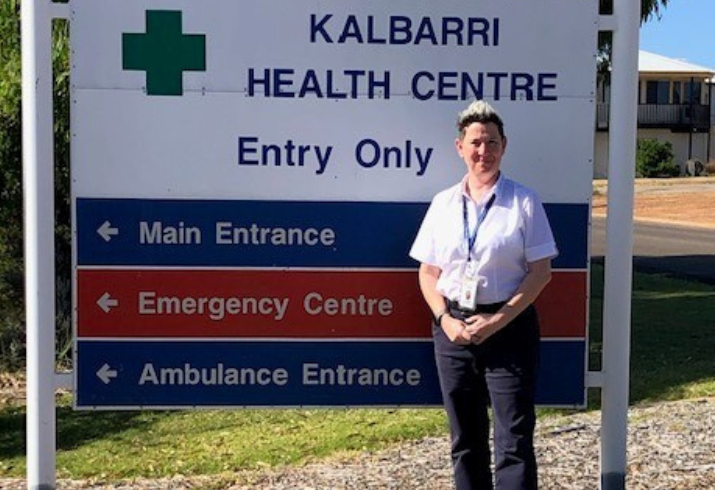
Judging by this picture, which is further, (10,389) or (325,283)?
(10,389)

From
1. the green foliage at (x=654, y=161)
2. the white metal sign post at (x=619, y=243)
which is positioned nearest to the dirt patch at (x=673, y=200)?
the green foliage at (x=654, y=161)

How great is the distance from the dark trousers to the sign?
48cm

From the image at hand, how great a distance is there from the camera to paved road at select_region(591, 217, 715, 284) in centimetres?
2043

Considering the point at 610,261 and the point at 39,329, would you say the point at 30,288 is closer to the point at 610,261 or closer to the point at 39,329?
the point at 39,329

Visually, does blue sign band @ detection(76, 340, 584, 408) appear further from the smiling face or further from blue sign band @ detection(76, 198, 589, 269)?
the smiling face

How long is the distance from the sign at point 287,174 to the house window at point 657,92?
179 ft

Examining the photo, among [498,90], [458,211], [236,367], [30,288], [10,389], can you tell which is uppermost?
[498,90]

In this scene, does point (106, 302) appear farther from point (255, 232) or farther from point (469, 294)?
point (469, 294)

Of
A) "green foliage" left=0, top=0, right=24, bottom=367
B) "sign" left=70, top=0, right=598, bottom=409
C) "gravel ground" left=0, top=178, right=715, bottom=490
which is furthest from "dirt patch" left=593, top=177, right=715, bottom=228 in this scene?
"sign" left=70, top=0, right=598, bottom=409

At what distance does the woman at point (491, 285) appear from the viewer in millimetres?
4633

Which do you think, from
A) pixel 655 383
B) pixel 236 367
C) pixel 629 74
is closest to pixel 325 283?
pixel 236 367

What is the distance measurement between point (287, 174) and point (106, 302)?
3.14 ft

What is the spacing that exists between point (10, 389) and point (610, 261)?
7.41m

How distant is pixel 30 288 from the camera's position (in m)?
5.03
